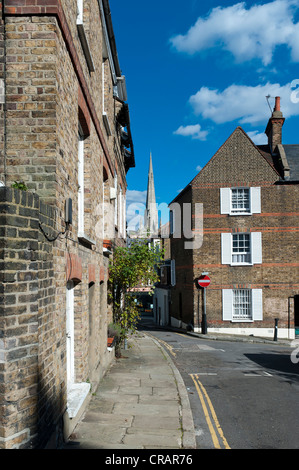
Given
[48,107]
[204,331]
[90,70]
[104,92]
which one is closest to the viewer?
[48,107]

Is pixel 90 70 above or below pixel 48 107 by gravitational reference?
above

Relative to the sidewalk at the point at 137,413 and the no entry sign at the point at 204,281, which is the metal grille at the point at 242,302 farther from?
the sidewalk at the point at 137,413

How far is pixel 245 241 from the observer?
2275 cm

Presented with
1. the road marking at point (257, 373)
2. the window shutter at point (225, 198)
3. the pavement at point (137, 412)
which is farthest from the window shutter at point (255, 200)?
the pavement at point (137, 412)

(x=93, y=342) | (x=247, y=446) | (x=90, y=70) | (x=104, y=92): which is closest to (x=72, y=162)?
(x=90, y=70)

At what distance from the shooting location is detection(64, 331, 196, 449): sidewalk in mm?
6238

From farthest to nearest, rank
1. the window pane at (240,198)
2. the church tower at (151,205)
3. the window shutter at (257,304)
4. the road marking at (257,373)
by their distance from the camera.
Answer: the church tower at (151,205)
the window pane at (240,198)
the window shutter at (257,304)
the road marking at (257,373)

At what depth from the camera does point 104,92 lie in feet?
37.7

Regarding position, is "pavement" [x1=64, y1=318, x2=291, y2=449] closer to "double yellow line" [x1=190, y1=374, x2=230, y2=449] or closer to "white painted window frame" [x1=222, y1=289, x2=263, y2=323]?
"double yellow line" [x1=190, y1=374, x2=230, y2=449]

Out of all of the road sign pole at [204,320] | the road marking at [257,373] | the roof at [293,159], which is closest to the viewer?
the road marking at [257,373]

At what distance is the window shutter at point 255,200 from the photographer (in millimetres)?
22417

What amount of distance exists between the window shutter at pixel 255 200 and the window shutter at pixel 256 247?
4.28 ft

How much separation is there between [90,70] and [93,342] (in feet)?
18.8

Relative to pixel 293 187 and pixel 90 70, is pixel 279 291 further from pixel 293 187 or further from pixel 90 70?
pixel 90 70
